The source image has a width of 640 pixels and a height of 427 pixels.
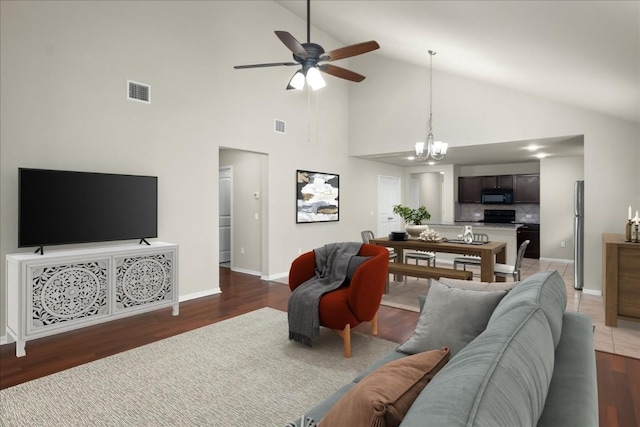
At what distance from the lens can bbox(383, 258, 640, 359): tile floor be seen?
129 inches

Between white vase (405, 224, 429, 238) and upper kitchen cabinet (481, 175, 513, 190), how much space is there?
4.67 m

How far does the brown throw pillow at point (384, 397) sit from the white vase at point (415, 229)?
4297 millimetres

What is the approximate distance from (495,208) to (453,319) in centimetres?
828

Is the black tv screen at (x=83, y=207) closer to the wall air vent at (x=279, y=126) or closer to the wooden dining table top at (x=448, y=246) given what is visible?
the wall air vent at (x=279, y=126)

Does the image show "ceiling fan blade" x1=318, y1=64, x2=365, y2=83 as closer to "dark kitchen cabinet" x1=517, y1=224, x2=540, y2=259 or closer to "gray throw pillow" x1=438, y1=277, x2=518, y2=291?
"gray throw pillow" x1=438, y1=277, x2=518, y2=291

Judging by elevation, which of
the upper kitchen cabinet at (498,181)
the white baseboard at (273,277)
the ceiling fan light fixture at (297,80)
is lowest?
the white baseboard at (273,277)

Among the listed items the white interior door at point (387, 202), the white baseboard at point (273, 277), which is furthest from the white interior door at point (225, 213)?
the white interior door at point (387, 202)

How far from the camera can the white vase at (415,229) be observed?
207 inches

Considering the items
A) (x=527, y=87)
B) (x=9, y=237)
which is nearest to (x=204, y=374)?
(x=9, y=237)

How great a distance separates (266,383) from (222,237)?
4.98 meters

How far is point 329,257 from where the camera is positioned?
11.9 feet

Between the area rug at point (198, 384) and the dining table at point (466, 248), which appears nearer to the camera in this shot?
the area rug at point (198, 384)

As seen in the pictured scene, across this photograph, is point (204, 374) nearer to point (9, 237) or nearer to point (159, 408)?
point (159, 408)

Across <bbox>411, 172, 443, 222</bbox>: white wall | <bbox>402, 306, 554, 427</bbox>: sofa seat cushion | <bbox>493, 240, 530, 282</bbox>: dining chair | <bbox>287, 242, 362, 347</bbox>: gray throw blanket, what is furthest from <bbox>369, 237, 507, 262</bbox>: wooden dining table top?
<bbox>411, 172, 443, 222</bbox>: white wall
